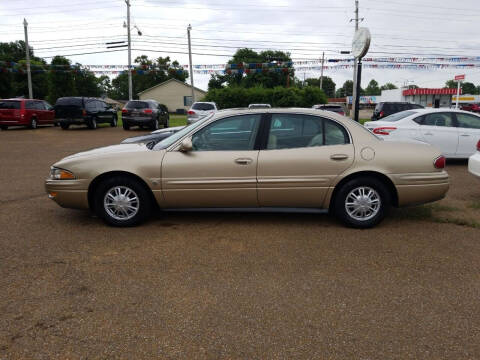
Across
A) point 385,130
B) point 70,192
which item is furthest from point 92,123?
point 70,192

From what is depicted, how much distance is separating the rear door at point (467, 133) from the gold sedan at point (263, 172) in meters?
6.03

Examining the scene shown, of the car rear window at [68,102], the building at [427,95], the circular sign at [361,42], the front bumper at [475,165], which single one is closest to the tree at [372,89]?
the building at [427,95]

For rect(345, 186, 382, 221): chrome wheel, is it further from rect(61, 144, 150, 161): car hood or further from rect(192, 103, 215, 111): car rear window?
rect(192, 103, 215, 111): car rear window

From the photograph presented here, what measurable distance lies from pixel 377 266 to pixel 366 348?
1410 mm

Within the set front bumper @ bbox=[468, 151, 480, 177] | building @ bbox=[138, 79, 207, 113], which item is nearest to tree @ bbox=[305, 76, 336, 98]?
building @ bbox=[138, 79, 207, 113]

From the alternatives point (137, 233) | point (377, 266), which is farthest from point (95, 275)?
point (377, 266)

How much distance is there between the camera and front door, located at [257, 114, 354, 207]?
4.83m

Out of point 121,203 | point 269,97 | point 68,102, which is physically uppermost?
point 269,97

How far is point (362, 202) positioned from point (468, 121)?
7.04 meters

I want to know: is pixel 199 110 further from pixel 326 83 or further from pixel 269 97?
pixel 326 83

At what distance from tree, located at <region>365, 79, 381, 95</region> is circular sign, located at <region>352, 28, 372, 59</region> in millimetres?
152164

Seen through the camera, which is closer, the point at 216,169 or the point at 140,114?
the point at 216,169

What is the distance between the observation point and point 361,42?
400 inches

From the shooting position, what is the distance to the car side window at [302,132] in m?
4.91
